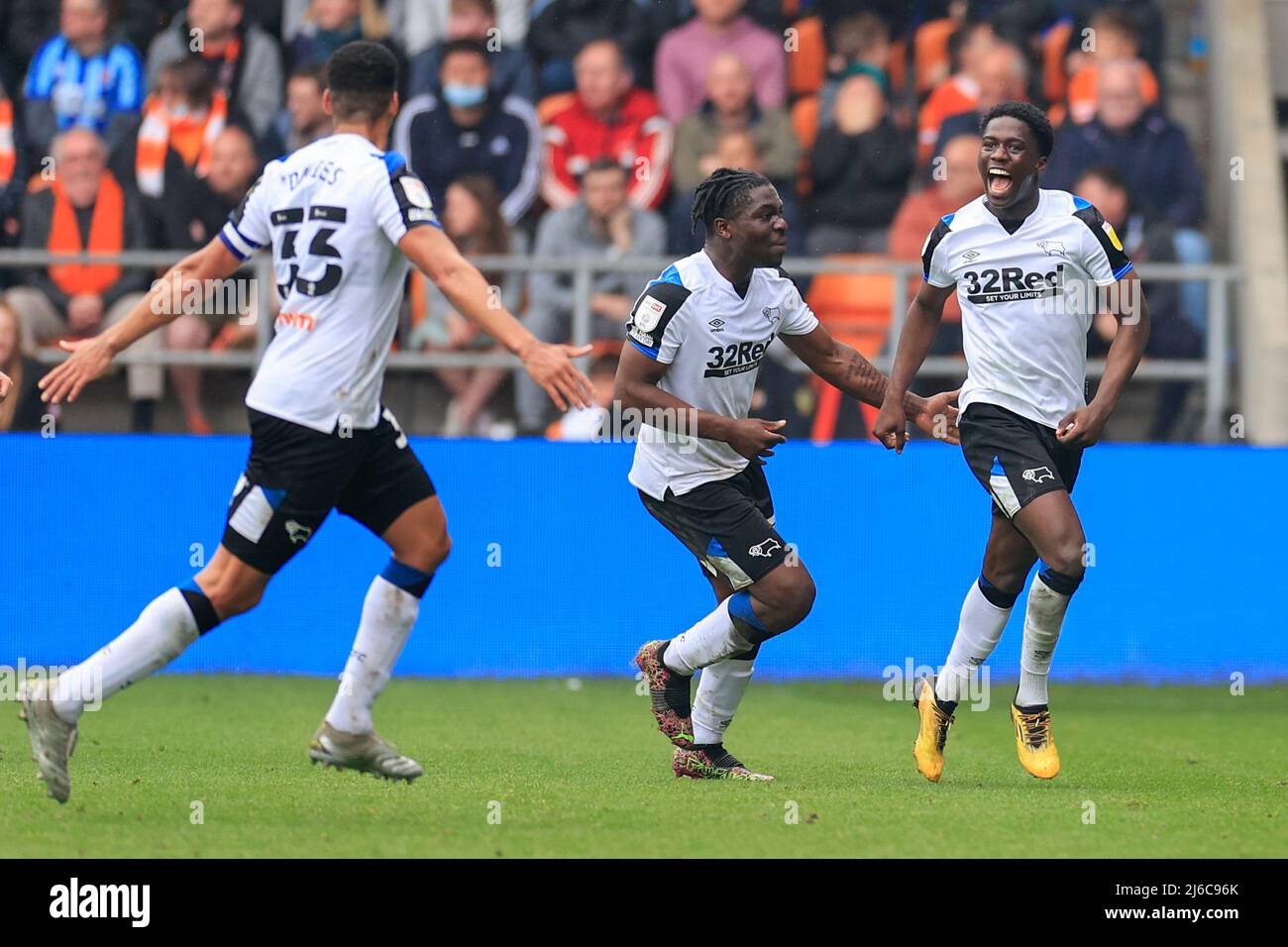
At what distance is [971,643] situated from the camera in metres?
7.52

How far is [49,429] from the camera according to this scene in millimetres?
12609

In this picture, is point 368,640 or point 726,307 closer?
point 368,640

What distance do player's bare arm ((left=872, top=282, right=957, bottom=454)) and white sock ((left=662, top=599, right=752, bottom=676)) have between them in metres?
0.96

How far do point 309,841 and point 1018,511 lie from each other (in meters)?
3.03

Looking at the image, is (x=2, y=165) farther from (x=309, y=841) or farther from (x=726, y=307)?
(x=309, y=841)

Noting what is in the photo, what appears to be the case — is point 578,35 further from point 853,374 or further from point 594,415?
point 853,374

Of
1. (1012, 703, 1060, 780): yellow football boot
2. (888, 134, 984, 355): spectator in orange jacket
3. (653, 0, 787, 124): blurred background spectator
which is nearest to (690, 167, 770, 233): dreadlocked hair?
(1012, 703, 1060, 780): yellow football boot

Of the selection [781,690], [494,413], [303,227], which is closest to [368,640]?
[303,227]

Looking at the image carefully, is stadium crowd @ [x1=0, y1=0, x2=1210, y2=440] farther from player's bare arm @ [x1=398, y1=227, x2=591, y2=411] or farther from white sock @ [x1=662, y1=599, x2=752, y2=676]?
player's bare arm @ [x1=398, y1=227, x2=591, y2=411]

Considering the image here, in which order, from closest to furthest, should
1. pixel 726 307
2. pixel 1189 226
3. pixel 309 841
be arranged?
pixel 309 841, pixel 726 307, pixel 1189 226

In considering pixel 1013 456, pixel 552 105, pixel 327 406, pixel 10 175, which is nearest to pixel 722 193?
pixel 1013 456

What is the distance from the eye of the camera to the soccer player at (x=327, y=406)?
6.04 meters
